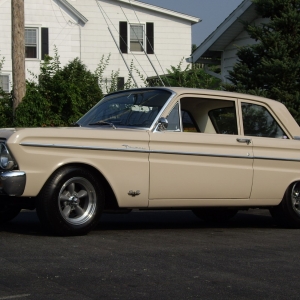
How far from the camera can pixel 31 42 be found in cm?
3438

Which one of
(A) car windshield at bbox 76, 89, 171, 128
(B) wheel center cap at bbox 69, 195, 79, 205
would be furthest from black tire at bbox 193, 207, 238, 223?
(B) wheel center cap at bbox 69, 195, 79, 205

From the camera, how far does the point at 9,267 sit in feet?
20.0

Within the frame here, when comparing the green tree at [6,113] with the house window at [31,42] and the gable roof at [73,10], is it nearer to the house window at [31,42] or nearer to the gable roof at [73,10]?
the house window at [31,42]

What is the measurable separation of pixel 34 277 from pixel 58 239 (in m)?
2.00

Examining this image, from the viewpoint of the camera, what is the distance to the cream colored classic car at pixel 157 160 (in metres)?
7.74

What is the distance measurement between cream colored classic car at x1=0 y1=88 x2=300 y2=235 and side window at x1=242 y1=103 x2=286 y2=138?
0.02m

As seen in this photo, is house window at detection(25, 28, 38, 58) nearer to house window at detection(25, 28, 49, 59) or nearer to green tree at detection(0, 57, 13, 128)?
house window at detection(25, 28, 49, 59)

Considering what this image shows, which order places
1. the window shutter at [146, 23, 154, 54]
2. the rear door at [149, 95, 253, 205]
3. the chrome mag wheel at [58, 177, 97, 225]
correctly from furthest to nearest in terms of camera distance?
the window shutter at [146, 23, 154, 54], the rear door at [149, 95, 253, 205], the chrome mag wheel at [58, 177, 97, 225]

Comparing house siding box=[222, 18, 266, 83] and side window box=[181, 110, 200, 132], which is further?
house siding box=[222, 18, 266, 83]

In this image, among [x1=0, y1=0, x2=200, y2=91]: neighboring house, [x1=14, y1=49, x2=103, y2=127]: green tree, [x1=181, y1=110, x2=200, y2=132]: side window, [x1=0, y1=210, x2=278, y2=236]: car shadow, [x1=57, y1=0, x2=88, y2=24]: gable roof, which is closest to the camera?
[x1=0, y1=210, x2=278, y2=236]: car shadow

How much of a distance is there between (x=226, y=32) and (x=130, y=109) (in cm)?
1744

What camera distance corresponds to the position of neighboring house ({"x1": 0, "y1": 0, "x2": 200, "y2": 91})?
113ft

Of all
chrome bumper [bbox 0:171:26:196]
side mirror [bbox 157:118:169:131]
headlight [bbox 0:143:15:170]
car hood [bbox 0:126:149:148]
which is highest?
side mirror [bbox 157:118:169:131]

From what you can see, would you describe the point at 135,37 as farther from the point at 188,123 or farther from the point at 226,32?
the point at 188,123
